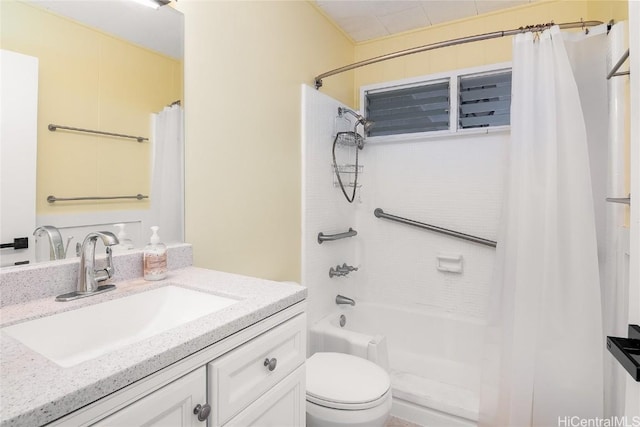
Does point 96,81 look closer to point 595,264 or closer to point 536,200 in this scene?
point 536,200

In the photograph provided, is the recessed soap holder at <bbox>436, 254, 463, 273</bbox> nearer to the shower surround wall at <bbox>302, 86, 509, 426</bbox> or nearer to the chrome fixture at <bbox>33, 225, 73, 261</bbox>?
the shower surround wall at <bbox>302, 86, 509, 426</bbox>

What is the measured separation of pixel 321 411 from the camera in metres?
1.29

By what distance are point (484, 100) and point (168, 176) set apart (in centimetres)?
212

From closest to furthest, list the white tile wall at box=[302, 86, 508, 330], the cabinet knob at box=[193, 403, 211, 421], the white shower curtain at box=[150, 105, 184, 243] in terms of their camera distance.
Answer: the cabinet knob at box=[193, 403, 211, 421] → the white shower curtain at box=[150, 105, 184, 243] → the white tile wall at box=[302, 86, 508, 330]

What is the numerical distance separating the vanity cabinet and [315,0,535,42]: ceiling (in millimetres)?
2047

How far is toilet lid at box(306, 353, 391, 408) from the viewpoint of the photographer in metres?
1.29

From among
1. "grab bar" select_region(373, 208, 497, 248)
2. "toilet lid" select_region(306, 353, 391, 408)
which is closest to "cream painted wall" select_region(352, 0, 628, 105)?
"grab bar" select_region(373, 208, 497, 248)

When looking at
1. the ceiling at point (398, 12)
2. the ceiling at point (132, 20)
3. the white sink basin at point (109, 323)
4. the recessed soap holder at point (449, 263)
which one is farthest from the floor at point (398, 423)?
the ceiling at point (398, 12)

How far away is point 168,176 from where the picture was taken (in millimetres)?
1254

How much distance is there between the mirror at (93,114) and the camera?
91 centimetres

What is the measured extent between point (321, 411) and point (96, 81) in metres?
1.44

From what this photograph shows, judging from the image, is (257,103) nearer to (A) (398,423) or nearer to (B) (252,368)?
(B) (252,368)

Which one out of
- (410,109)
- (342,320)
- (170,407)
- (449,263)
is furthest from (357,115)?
(170,407)

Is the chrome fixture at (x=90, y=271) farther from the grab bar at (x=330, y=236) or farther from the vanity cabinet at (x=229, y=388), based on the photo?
the grab bar at (x=330, y=236)
